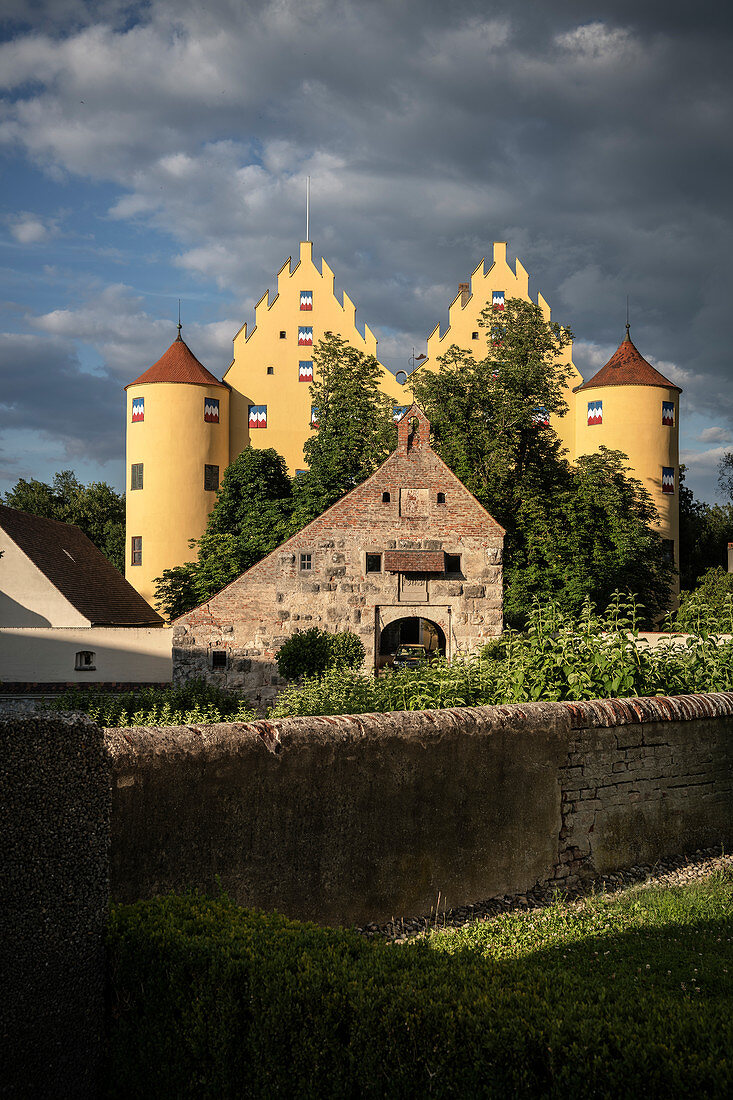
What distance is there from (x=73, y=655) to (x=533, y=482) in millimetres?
18224

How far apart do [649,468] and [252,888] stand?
4270cm

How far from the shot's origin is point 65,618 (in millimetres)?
31641

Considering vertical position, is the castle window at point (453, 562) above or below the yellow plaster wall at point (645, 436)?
below

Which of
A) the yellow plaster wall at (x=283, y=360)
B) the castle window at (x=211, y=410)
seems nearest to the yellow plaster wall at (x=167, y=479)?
the castle window at (x=211, y=410)

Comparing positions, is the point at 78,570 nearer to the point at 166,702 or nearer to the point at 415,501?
the point at 415,501

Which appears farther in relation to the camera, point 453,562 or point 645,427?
point 645,427

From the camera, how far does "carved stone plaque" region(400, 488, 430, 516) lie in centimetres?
2691

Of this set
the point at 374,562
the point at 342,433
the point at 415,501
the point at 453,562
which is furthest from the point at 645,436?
the point at 374,562

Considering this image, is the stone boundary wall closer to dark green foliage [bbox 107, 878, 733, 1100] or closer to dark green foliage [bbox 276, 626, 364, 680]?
dark green foliage [bbox 107, 878, 733, 1100]

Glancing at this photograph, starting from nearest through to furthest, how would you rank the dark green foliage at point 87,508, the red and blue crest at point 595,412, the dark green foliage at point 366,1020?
the dark green foliage at point 366,1020, the red and blue crest at point 595,412, the dark green foliage at point 87,508

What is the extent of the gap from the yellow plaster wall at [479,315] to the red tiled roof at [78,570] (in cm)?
1831

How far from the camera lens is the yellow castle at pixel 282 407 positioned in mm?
45938

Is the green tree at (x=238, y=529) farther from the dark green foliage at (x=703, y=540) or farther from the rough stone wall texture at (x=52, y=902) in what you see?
the rough stone wall texture at (x=52, y=902)

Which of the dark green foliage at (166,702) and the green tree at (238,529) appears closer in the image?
the dark green foliage at (166,702)
